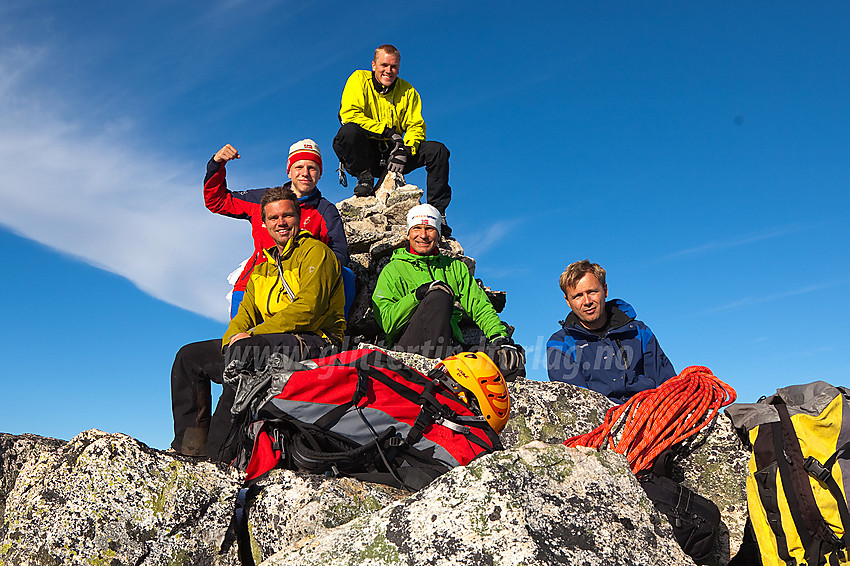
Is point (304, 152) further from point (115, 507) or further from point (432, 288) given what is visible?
point (115, 507)

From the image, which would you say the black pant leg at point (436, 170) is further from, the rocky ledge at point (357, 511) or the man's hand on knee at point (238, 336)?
the rocky ledge at point (357, 511)

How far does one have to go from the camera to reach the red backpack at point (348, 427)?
5.13 m

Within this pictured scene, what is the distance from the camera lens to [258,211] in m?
10.9

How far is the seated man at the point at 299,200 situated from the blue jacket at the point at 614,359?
3.87 meters

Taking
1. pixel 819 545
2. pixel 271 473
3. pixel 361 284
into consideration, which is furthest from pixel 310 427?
pixel 361 284

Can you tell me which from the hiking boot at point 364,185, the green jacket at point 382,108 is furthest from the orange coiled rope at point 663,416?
the hiking boot at point 364,185

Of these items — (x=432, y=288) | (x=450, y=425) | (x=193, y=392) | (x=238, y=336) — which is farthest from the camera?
(x=432, y=288)

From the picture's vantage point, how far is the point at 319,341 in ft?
22.5

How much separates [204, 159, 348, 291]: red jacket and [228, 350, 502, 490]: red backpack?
4.90 m

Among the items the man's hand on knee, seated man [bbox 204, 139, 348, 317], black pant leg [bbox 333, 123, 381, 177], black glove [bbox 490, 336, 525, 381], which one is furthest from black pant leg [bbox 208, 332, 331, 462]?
black pant leg [bbox 333, 123, 381, 177]

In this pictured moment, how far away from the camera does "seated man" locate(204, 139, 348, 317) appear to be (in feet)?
33.9

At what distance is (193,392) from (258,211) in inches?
170

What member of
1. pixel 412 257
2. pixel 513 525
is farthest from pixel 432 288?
pixel 513 525

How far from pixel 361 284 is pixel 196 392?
6.00 meters
